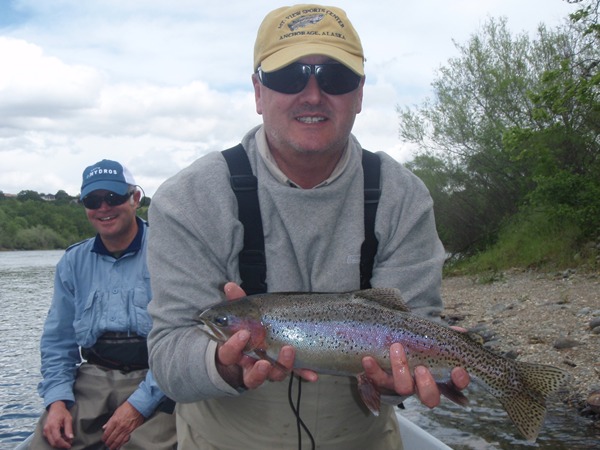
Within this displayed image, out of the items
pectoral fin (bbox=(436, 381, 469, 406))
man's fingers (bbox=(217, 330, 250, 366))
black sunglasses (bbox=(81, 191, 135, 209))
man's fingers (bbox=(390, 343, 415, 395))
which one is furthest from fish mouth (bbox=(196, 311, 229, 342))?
black sunglasses (bbox=(81, 191, 135, 209))

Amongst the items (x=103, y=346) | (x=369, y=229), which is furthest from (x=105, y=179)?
(x=369, y=229)

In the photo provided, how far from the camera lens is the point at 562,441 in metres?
6.91

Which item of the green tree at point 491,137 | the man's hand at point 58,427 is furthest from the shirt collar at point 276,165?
the green tree at point 491,137

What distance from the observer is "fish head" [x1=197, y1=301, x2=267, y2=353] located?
9.06 ft

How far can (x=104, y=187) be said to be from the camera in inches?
185

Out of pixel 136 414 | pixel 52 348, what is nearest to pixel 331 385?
pixel 136 414

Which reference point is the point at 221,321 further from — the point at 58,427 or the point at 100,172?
the point at 100,172

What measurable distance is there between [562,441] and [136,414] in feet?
16.1

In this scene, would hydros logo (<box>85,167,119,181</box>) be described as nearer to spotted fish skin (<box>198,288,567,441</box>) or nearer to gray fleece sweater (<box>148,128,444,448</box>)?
gray fleece sweater (<box>148,128,444,448</box>)

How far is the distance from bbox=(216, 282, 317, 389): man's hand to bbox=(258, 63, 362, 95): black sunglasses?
97 centimetres

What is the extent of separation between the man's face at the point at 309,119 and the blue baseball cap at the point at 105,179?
6.88ft

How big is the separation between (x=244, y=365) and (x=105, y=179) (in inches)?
102

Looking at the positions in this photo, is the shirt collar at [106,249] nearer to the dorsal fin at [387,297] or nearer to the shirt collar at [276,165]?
the shirt collar at [276,165]

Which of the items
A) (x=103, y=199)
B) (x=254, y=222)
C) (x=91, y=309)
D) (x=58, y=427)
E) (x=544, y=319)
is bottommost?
(x=544, y=319)
